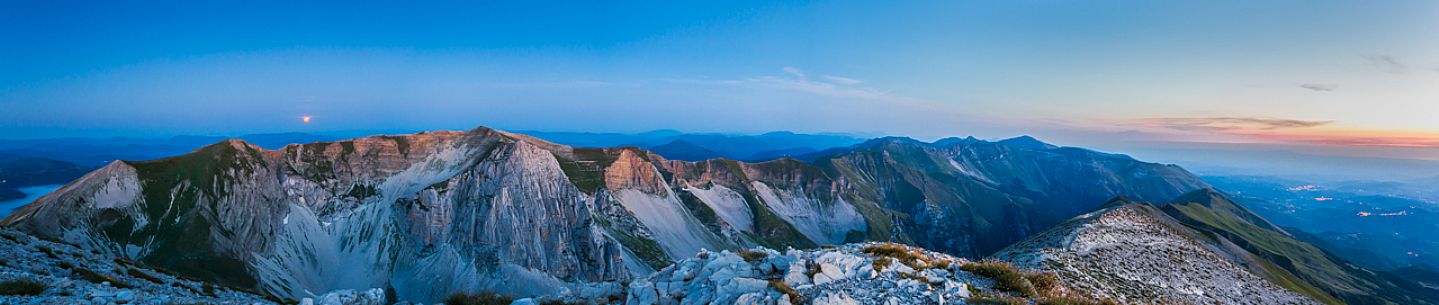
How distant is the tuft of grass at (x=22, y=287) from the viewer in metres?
14.4

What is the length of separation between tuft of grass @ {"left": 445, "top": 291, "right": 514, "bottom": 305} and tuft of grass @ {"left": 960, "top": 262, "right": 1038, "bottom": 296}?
1638cm

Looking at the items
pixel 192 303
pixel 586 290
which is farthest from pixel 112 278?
pixel 586 290

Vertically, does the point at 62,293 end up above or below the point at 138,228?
above

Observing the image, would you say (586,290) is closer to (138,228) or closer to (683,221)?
(138,228)

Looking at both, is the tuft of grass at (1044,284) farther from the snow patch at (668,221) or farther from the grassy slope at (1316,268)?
the grassy slope at (1316,268)

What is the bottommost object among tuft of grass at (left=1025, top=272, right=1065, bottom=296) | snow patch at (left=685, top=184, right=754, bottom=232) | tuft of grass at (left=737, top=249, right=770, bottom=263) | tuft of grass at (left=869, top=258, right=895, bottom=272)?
snow patch at (left=685, top=184, right=754, bottom=232)

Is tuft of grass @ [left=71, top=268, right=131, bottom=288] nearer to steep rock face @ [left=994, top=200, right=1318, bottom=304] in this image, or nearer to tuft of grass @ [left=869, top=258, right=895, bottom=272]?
tuft of grass @ [left=869, top=258, right=895, bottom=272]

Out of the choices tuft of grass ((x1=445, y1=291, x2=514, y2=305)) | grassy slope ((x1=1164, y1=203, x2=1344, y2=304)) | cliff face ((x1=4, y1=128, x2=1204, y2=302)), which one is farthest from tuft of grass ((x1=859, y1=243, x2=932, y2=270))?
grassy slope ((x1=1164, y1=203, x2=1344, y2=304))

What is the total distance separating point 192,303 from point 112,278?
26.2 feet

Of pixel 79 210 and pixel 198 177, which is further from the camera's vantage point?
pixel 198 177

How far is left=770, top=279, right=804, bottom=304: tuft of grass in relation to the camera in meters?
14.2

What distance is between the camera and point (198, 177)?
90938 millimetres

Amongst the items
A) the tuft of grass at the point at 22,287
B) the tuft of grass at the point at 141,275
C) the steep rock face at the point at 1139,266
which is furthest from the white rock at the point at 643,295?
the steep rock face at the point at 1139,266

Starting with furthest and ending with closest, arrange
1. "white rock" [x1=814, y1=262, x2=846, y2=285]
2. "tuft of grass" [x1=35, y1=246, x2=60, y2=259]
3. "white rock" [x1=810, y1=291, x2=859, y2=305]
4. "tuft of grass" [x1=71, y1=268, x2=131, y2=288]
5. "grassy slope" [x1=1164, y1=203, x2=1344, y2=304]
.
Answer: "grassy slope" [x1=1164, y1=203, x2=1344, y2=304], "tuft of grass" [x1=35, y1=246, x2=60, y2=259], "tuft of grass" [x1=71, y1=268, x2=131, y2=288], "white rock" [x1=814, y1=262, x2=846, y2=285], "white rock" [x1=810, y1=291, x2=859, y2=305]
